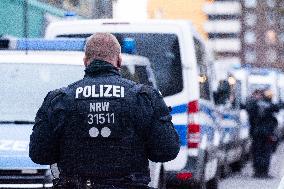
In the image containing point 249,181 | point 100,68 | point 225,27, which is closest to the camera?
point 100,68

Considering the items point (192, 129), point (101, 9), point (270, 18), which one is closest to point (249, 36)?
point (270, 18)

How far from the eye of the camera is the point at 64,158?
514 cm

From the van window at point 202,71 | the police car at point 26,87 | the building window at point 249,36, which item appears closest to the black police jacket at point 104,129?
the police car at point 26,87

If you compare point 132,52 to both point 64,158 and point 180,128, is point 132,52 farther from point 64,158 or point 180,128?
point 64,158

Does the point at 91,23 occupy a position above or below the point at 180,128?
above

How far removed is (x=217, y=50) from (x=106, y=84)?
135 m

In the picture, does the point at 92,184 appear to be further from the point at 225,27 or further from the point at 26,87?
the point at 225,27

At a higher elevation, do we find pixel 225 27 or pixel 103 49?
pixel 103 49

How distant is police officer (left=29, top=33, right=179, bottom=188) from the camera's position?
5062mm

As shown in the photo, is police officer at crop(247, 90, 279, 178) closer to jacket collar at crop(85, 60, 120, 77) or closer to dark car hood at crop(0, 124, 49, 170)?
dark car hood at crop(0, 124, 49, 170)

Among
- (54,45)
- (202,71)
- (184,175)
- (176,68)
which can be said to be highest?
(54,45)

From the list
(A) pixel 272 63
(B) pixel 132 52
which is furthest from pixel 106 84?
(A) pixel 272 63

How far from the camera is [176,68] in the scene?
39.9ft

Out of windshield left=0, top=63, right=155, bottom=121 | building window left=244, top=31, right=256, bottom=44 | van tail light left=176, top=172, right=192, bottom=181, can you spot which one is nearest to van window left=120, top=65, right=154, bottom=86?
windshield left=0, top=63, right=155, bottom=121
